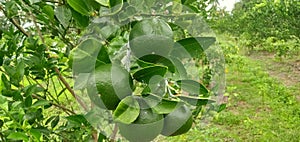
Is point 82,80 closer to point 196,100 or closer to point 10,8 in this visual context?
point 196,100

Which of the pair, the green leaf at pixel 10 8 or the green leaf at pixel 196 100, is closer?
the green leaf at pixel 196 100

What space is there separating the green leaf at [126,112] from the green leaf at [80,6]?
6.1 inches

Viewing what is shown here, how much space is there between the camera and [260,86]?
16.5 feet

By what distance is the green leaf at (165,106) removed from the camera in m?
0.43

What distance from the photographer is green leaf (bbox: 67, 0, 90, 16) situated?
1.65ft

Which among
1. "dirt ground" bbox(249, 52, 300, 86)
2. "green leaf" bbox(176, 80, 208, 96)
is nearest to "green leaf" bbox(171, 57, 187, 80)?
"green leaf" bbox(176, 80, 208, 96)

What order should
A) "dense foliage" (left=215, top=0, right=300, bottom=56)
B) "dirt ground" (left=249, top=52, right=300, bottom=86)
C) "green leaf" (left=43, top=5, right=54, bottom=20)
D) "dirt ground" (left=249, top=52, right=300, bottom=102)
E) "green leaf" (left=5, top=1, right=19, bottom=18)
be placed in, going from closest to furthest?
"green leaf" (left=43, top=5, right=54, bottom=20)
"green leaf" (left=5, top=1, right=19, bottom=18)
"dense foliage" (left=215, top=0, right=300, bottom=56)
"dirt ground" (left=249, top=52, right=300, bottom=102)
"dirt ground" (left=249, top=52, right=300, bottom=86)

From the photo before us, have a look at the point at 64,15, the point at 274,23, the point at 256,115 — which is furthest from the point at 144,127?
the point at 274,23

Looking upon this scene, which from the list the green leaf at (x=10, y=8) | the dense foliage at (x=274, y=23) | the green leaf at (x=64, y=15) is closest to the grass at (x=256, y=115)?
the dense foliage at (x=274, y=23)

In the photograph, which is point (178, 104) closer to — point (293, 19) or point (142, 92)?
point (142, 92)

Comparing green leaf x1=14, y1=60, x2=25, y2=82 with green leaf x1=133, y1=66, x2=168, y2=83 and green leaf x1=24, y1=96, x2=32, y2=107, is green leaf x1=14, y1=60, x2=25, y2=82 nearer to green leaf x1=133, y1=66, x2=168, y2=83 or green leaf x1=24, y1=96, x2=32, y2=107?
green leaf x1=24, y1=96, x2=32, y2=107

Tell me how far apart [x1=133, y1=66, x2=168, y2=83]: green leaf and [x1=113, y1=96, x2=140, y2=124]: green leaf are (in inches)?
1.5

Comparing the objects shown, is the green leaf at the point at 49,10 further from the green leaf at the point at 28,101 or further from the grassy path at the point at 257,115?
the grassy path at the point at 257,115

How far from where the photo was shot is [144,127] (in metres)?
0.45
